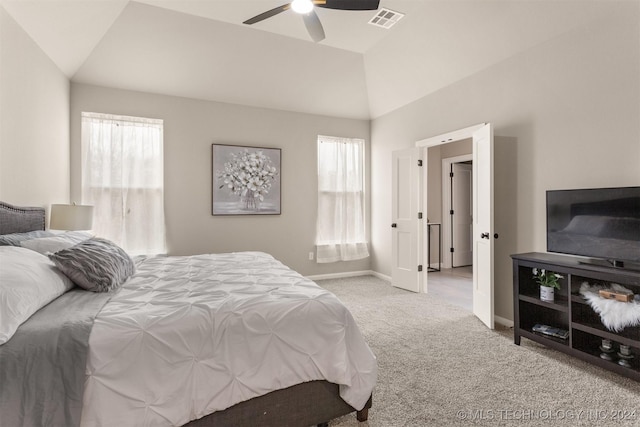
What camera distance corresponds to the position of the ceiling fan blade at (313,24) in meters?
2.54

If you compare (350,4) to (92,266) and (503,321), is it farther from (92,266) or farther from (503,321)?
(503,321)

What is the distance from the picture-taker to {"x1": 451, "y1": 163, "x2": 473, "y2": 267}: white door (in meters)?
6.43

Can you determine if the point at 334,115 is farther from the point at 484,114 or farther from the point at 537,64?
the point at 537,64

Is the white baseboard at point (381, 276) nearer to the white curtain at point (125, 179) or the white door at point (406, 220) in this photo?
the white door at point (406, 220)

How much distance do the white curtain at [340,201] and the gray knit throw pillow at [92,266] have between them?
3.47m

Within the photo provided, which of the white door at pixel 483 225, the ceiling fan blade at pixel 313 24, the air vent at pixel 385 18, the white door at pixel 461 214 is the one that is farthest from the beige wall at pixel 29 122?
the white door at pixel 461 214

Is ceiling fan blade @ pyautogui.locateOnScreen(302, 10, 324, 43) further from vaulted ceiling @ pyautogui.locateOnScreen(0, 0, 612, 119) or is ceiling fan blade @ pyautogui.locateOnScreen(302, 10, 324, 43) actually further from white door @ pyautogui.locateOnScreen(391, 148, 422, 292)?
white door @ pyautogui.locateOnScreen(391, 148, 422, 292)

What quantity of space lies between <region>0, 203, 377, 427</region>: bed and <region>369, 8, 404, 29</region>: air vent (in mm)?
3173

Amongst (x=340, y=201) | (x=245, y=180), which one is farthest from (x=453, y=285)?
(x=245, y=180)

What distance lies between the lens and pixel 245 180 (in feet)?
15.6

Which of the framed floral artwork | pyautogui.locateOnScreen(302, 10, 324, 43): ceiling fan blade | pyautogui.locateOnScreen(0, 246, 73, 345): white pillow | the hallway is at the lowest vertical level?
the hallway

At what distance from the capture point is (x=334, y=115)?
534cm

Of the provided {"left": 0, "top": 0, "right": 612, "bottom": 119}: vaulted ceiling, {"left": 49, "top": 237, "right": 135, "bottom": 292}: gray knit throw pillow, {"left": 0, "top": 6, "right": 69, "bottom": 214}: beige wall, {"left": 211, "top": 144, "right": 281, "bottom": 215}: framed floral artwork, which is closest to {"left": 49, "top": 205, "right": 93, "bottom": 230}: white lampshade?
{"left": 0, "top": 6, "right": 69, "bottom": 214}: beige wall

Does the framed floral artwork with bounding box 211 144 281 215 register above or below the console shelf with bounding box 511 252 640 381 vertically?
above
